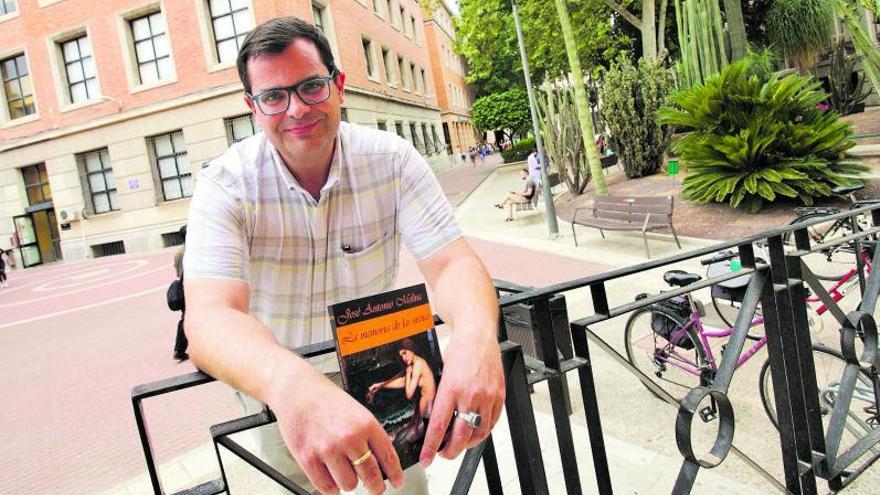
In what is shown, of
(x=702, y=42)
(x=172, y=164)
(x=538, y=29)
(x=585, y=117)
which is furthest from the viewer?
(x=538, y=29)

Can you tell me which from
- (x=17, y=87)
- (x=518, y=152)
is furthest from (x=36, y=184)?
(x=518, y=152)

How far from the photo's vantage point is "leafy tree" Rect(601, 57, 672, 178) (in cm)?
1364

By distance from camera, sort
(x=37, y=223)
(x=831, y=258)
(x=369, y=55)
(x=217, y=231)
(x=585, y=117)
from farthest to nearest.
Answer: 1. (x=369, y=55)
2. (x=37, y=223)
3. (x=585, y=117)
4. (x=831, y=258)
5. (x=217, y=231)

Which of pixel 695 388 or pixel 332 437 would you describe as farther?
pixel 695 388

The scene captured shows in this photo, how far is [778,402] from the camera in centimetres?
212

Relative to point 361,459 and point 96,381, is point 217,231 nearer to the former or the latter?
point 361,459

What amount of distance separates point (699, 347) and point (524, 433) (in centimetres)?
276

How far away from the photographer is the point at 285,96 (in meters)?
1.50

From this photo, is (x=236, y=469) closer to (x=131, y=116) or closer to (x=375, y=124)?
(x=131, y=116)

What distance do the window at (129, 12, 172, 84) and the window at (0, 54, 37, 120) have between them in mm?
5150

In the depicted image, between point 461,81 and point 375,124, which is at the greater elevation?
point 461,81

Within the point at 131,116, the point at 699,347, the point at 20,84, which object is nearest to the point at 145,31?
the point at 131,116

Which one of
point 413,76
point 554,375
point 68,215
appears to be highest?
point 413,76

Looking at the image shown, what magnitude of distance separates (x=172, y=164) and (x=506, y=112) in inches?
993
